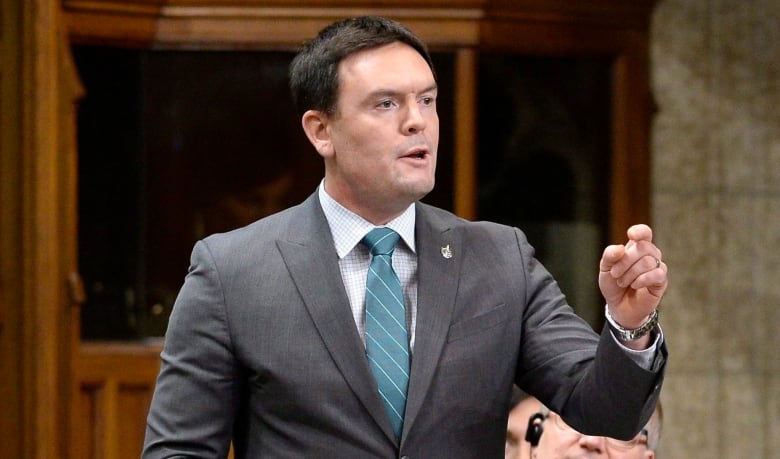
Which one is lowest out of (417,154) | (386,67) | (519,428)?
(519,428)

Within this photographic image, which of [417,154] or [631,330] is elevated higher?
[417,154]

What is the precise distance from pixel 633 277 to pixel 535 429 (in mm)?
1289

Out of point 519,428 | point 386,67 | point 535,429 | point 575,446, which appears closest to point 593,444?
point 575,446

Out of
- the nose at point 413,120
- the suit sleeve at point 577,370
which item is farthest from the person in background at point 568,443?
the nose at point 413,120

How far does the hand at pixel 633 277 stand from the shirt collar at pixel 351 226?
0.41m

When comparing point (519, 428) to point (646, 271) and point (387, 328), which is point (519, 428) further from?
point (646, 271)

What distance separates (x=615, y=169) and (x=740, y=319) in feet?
2.44

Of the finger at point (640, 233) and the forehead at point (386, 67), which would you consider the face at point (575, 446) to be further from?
the finger at point (640, 233)

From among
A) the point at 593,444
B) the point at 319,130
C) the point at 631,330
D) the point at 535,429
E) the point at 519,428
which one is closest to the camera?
the point at 631,330

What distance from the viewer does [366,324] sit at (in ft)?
6.99

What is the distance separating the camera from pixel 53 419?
445 centimetres

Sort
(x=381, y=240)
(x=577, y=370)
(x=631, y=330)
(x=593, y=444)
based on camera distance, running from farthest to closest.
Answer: (x=593, y=444) → (x=381, y=240) → (x=577, y=370) → (x=631, y=330)

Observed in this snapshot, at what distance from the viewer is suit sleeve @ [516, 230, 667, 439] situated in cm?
196

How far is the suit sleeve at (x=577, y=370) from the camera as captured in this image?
1964 mm
